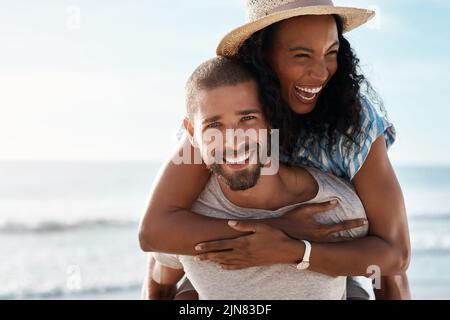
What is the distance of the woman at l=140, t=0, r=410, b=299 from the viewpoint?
2879mm

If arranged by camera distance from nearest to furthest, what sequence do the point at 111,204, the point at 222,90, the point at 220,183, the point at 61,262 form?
the point at 222,90, the point at 220,183, the point at 61,262, the point at 111,204

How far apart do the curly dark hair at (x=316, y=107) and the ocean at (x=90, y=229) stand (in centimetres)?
489

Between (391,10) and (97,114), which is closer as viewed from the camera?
(391,10)

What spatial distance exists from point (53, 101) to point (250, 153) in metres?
18.8

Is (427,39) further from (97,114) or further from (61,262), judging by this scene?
(61,262)

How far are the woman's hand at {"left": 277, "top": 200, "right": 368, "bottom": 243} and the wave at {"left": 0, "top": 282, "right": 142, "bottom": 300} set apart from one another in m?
6.26

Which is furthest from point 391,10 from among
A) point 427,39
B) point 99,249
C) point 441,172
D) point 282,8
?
point 282,8

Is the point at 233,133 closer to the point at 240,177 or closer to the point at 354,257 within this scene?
the point at 240,177

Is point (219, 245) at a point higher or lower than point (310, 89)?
lower

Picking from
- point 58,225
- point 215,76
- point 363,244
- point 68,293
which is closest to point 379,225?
point 363,244

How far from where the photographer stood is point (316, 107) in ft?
10.4

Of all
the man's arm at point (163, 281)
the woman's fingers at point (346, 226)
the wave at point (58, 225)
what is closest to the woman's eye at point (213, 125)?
the woman's fingers at point (346, 226)

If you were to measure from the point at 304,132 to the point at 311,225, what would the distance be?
17.4 inches

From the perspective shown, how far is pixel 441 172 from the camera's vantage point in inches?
819
